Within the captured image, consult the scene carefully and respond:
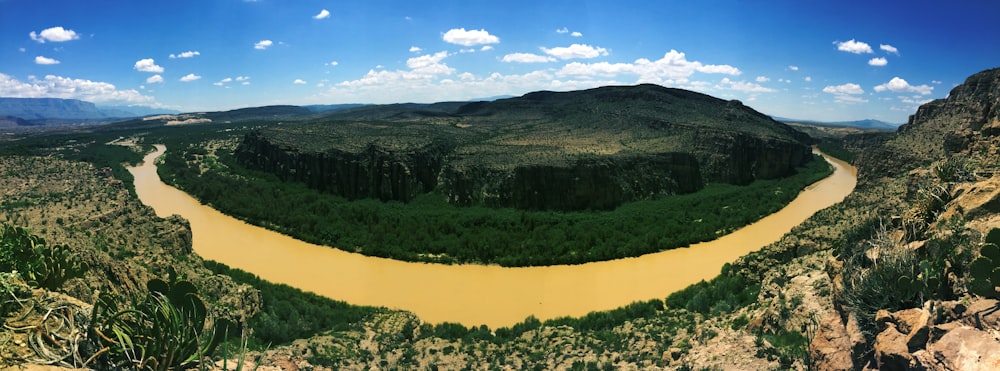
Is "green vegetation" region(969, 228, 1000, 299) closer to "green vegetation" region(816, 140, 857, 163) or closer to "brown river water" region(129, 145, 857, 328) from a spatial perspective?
"brown river water" region(129, 145, 857, 328)

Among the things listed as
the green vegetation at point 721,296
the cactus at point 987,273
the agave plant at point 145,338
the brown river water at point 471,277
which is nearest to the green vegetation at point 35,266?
the agave plant at point 145,338

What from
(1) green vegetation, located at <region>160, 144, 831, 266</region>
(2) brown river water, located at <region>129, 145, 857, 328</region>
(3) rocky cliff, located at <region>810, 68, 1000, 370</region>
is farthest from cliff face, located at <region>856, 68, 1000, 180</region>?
(2) brown river water, located at <region>129, 145, 857, 328</region>

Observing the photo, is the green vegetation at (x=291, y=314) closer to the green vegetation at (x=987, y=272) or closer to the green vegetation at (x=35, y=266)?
the green vegetation at (x=35, y=266)

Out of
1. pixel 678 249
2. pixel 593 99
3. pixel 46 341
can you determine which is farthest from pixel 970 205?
pixel 593 99

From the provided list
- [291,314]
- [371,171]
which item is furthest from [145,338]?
[371,171]

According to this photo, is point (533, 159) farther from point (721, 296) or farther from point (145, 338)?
point (145, 338)

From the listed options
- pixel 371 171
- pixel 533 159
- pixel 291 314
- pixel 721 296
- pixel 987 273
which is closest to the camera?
pixel 987 273

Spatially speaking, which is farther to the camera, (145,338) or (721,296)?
(721,296)
